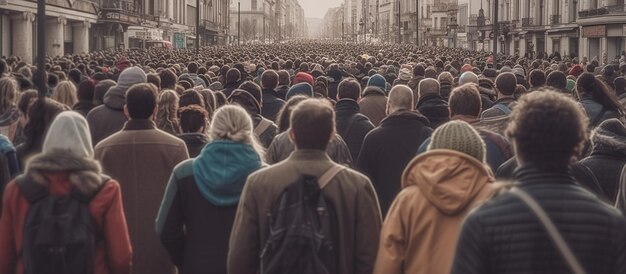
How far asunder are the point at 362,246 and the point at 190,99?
153 inches

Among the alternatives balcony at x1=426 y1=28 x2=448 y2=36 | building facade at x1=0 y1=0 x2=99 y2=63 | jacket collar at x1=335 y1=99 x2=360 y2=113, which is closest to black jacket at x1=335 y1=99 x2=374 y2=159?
jacket collar at x1=335 y1=99 x2=360 y2=113

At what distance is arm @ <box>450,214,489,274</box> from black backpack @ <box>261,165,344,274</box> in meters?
1.00

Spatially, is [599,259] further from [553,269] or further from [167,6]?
[167,6]

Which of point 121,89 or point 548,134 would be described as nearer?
point 548,134

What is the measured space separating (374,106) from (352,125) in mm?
2088

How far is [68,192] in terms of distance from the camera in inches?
188

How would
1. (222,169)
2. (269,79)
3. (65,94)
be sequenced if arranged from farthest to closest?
(269,79) < (65,94) < (222,169)

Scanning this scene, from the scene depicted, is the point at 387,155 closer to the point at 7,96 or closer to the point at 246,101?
the point at 246,101

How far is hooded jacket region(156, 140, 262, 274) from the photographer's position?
17.9ft

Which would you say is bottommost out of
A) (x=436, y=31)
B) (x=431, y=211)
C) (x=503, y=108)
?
(x=431, y=211)

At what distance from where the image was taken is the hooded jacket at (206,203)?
5.45m

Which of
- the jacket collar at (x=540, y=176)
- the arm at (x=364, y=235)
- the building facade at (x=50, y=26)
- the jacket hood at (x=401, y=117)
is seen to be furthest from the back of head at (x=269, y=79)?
the building facade at (x=50, y=26)

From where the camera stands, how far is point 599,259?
356 centimetres

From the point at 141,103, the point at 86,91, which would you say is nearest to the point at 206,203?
the point at 141,103
